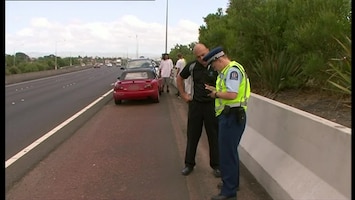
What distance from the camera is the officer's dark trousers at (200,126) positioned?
587 centimetres

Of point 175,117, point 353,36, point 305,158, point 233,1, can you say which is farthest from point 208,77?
point 233,1

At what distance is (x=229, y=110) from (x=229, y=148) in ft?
1.44

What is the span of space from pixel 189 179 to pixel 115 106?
999cm

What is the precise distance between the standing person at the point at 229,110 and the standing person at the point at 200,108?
0.94 meters

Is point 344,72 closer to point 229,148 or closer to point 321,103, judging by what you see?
point 321,103

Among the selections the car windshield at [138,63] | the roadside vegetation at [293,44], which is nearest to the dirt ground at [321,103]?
the roadside vegetation at [293,44]

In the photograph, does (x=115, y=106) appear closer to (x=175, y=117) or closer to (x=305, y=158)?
(x=175, y=117)

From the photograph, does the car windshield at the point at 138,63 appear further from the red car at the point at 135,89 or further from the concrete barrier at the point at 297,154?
the concrete barrier at the point at 297,154

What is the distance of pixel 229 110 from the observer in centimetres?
465

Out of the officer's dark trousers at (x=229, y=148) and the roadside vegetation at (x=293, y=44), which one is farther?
the roadside vegetation at (x=293, y=44)

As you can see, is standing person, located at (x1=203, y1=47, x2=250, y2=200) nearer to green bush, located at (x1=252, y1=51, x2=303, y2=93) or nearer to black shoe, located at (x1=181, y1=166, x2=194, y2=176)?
black shoe, located at (x1=181, y1=166, x2=194, y2=176)

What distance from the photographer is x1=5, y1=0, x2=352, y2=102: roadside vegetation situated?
26.0 ft

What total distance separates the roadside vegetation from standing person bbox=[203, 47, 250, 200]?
2.41 metres

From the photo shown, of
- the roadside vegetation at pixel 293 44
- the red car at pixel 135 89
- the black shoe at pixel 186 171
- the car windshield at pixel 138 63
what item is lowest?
the black shoe at pixel 186 171
